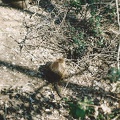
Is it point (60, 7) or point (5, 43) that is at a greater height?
point (60, 7)

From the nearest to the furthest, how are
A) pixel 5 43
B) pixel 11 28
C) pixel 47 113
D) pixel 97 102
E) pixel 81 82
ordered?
pixel 47 113, pixel 97 102, pixel 81 82, pixel 5 43, pixel 11 28

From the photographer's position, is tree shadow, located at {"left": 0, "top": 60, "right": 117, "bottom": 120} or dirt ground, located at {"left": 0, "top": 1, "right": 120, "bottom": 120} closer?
tree shadow, located at {"left": 0, "top": 60, "right": 117, "bottom": 120}

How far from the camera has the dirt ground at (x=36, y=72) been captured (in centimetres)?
444

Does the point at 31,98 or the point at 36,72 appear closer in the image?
the point at 31,98

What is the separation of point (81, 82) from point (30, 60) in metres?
1.12

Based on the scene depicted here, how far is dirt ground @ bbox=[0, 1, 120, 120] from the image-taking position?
4.44 meters

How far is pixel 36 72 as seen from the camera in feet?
16.8

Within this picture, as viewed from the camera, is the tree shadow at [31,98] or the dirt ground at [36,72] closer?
the tree shadow at [31,98]

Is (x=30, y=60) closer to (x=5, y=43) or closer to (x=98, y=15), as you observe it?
(x=5, y=43)

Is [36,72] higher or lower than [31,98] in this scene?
higher

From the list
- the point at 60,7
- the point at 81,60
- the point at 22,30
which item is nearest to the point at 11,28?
the point at 22,30

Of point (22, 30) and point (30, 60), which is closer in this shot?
point (30, 60)

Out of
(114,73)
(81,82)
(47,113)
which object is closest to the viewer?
(114,73)

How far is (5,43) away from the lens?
18.3ft
